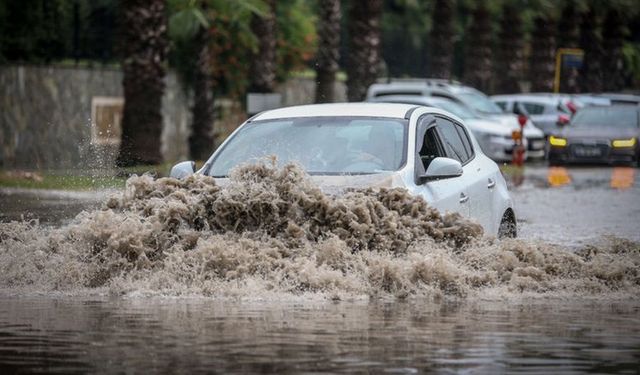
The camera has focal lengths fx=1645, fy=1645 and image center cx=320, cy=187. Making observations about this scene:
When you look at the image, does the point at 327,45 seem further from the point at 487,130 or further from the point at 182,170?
the point at 182,170

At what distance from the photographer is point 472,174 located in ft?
44.9

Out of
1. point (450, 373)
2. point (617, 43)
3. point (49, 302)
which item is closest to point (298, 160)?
point (49, 302)

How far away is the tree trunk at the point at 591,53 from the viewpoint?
5903 centimetres

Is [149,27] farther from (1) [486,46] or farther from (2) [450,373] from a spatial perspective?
(1) [486,46]

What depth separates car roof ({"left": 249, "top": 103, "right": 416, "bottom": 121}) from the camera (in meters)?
13.4

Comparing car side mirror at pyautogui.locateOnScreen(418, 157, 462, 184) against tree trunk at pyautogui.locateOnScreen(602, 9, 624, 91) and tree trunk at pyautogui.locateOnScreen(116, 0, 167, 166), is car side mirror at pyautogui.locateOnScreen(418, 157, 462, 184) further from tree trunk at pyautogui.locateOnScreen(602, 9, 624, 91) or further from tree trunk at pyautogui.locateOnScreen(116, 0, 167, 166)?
tree trunk at pyautogui.locateOnScreen(602, 9, 624, 91)

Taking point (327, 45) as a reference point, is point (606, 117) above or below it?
below

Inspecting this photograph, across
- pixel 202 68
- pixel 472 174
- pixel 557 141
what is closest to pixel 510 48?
pixel 557 141

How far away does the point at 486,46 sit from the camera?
53.9 meters

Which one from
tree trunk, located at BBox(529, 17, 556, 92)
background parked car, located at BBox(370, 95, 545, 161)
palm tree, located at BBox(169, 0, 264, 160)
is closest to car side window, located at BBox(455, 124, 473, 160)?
palm tree, located at BBox(169, 0, 264, 160)

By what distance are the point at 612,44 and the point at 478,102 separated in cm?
2059

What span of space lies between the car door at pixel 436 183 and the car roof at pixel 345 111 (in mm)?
233

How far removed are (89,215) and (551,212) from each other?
442 inches

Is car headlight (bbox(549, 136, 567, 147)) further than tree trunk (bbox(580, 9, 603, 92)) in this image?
No
